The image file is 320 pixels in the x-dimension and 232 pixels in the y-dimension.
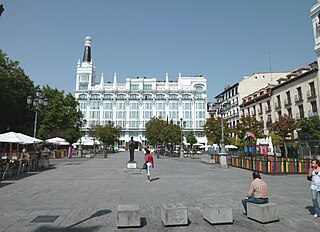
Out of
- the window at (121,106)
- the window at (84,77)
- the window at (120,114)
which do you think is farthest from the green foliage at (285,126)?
the window at (84,77)

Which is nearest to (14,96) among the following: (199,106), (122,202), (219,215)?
(122,202)

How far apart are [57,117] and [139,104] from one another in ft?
136

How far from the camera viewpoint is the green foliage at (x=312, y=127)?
2524 cm

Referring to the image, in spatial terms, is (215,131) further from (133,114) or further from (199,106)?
(133,114)

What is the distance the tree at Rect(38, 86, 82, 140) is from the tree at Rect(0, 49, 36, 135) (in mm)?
2483

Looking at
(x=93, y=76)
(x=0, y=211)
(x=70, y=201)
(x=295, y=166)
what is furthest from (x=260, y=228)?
(x=93, y=76)

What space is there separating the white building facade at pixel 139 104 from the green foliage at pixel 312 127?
2108 inches

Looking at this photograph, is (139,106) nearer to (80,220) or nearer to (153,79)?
(153,79)

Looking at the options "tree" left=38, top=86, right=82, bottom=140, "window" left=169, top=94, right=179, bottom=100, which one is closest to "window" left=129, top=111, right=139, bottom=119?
"window" left=169, top=94, right=179, bottom=100

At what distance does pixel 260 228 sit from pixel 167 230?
6.48 feet

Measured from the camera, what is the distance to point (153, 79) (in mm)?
85062

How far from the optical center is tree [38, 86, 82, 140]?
4212 cm

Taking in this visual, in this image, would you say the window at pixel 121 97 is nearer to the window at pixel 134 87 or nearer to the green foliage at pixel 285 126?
the window at pixel 134 87

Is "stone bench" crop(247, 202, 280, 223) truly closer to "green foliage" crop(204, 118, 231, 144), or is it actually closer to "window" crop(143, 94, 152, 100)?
"green foliage" crop(204, 118, 231, 144)
